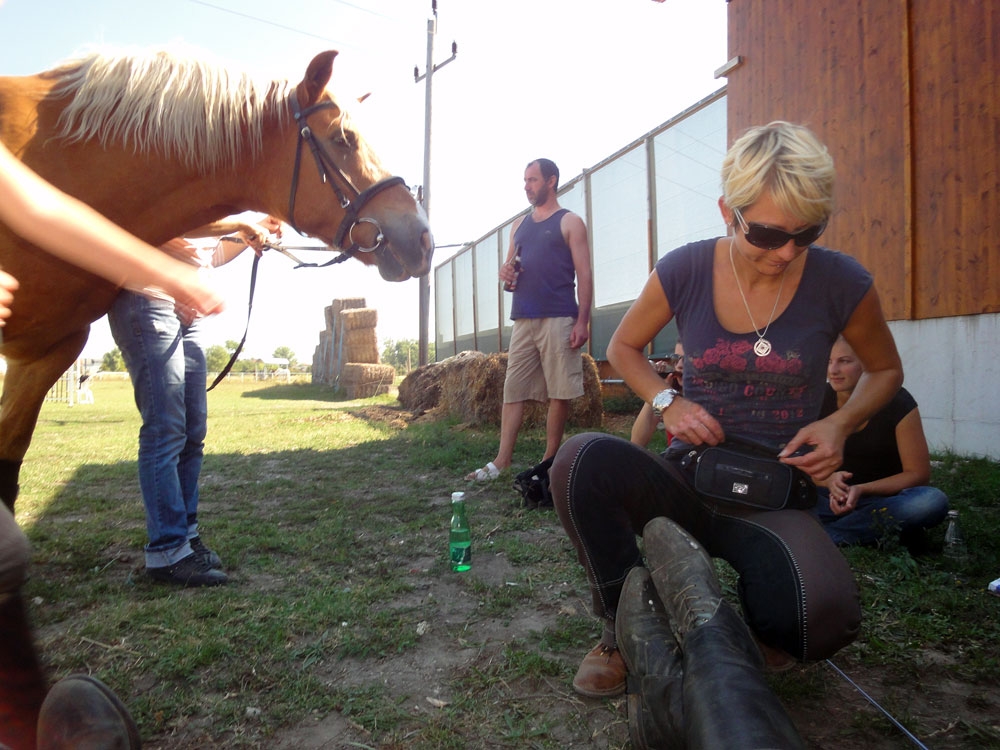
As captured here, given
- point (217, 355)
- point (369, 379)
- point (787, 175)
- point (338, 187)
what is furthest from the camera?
point (217, 355)

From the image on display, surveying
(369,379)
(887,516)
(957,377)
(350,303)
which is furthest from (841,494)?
(350,303)

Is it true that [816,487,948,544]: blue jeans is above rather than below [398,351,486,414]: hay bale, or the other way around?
below

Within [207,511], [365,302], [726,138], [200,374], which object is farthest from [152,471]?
[365,302]

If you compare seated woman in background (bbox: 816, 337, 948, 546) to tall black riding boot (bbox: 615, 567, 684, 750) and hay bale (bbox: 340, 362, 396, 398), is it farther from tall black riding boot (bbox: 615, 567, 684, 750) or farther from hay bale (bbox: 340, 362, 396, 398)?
hay bale (bbox: 340, 362, 396, 398)

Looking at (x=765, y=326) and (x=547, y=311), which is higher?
(x=547, y=311)

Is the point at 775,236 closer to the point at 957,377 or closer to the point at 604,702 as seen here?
the point at 604,702

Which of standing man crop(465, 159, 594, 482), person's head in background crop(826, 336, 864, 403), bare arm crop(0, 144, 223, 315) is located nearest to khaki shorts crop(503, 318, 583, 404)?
standing man crop(465, 159, 594, 482)

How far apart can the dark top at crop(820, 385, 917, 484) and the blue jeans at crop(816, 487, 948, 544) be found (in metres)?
0.18

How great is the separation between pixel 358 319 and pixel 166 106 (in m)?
19.2

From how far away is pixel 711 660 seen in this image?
50.8 inches

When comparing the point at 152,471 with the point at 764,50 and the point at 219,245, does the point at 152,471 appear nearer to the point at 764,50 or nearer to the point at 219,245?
the point at 219,245

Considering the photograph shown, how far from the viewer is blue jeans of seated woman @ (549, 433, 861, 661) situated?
1.60 m

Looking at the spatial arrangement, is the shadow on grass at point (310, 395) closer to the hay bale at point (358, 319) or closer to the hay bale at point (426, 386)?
the hay bale at point (358, 319)

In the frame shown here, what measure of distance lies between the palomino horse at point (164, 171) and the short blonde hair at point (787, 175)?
1545 mm
